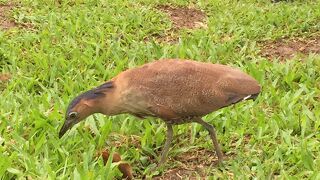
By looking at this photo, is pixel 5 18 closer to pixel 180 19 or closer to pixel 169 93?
pixel 180 19

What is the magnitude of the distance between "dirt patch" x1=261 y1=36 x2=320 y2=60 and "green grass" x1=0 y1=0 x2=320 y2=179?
13 centimetres

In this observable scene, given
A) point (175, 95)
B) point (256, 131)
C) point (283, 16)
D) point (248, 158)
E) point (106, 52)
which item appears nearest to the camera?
point (175, 95)

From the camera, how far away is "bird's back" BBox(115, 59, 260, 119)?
12.9 feet

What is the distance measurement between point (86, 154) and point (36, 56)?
236 centimetres

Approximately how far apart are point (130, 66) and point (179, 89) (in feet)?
7.20

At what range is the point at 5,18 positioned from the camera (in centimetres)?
757

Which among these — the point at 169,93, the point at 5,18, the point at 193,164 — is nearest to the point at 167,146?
the point at 193,164

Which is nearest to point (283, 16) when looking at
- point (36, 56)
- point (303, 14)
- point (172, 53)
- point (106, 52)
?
point (303, 14)

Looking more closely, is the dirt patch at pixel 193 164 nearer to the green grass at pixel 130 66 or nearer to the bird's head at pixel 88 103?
the green grass at pixel 130 66

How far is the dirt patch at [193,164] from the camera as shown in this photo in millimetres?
4219

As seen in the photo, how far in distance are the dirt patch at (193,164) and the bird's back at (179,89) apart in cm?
46

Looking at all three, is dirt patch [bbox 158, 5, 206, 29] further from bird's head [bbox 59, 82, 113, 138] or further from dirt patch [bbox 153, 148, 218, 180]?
bird's head [bbox 59, 82, 113, 138]

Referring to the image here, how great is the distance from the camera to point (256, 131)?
4750 millimetres

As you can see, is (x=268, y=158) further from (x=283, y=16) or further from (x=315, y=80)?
Result: (x=283, y=16)
